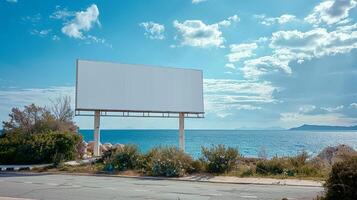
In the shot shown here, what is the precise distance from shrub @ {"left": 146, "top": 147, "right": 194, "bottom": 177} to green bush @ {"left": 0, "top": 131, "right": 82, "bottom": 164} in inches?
257

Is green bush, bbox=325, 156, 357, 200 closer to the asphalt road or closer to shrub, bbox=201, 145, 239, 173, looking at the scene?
the asphalt road

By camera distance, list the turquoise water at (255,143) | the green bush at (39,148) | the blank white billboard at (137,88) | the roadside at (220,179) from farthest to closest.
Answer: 1. the turquoise water at (255,143)
2. the blank white billboard at (137,88)
3. the green bush at (39,148)
4. the roadside at (220,179)

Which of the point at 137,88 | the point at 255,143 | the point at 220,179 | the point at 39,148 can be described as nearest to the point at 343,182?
the point at 220,179

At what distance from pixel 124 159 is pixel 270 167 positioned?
23.9 ft

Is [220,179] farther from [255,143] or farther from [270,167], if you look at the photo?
[255,143]

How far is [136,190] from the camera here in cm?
1387

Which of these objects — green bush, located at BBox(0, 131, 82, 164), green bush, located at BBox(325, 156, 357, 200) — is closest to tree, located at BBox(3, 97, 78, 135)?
green bush, located at BBox(0, 131, 82, 164)

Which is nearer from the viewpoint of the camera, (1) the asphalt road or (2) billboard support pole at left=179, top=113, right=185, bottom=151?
(1) the asphalt road

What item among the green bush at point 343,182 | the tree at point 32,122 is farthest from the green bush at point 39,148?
the green bush at point 343,182

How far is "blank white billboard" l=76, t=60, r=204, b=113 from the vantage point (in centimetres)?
2508

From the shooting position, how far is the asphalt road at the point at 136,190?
1236 cm

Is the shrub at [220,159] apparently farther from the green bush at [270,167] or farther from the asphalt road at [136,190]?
the asphalt road at [136,190]

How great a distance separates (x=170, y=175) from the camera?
59.0 ft

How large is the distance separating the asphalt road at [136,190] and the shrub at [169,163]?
1.16 m
